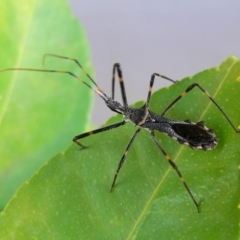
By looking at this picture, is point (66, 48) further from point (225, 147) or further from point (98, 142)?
point (225, 147)

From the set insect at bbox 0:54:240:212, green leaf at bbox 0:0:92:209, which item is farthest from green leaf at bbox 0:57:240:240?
green leaf at bbox 0:0:92:209

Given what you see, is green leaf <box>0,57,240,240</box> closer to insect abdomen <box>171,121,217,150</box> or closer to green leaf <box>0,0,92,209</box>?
insect abdomen <box>171,121,217,150</box>

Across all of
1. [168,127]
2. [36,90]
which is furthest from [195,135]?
[36,90]

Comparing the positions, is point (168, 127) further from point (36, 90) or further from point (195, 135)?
point (36, 90)

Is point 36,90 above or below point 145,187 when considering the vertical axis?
above

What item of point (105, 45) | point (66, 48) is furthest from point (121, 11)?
point (66, 48)

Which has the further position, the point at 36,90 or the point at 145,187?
the point at 36,90

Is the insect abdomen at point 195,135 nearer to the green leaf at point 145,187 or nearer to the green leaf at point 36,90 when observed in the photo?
the green leaf at point 145,187
